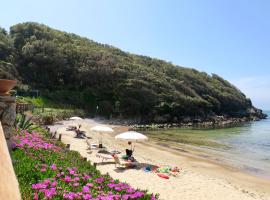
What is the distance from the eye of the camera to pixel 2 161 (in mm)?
1278

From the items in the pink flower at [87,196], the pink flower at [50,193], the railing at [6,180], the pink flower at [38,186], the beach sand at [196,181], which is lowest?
the beach sand at [196,181]

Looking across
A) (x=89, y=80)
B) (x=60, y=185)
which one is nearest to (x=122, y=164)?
(x=60, y=185)

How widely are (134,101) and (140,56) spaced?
44286mm

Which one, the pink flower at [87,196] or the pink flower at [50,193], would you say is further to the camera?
the pink flower at [87,196]

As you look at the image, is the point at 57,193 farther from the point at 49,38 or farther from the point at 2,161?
the point at 49,38

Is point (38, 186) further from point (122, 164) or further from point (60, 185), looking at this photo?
point (122, 164)

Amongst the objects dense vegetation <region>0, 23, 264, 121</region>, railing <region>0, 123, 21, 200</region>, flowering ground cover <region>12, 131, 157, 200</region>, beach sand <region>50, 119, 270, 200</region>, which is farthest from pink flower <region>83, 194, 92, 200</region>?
dense vegetation <region>0, 23, 264, 121</region>

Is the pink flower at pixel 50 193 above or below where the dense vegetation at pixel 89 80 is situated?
below

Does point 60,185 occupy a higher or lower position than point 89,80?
lower

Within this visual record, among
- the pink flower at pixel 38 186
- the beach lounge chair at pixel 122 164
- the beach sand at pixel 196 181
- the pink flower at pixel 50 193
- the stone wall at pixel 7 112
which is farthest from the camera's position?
the beach lounge chair at pixel 122 164

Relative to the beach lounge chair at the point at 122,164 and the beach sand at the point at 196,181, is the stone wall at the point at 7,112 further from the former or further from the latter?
the beach lounge chair at the point at 122,164

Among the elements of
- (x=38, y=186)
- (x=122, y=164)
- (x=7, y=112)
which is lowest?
(x=122, y=164)

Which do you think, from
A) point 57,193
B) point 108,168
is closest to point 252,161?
point 108,168

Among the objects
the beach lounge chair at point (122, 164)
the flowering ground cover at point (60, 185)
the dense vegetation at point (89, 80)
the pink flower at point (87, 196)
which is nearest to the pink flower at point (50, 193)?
the flowering ground cover at point (60, 185)
